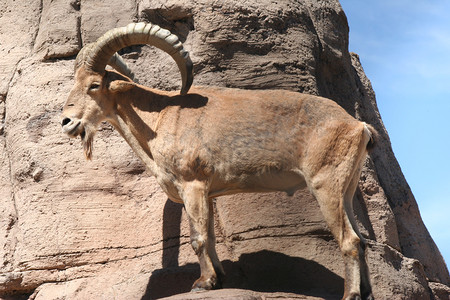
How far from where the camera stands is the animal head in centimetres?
918

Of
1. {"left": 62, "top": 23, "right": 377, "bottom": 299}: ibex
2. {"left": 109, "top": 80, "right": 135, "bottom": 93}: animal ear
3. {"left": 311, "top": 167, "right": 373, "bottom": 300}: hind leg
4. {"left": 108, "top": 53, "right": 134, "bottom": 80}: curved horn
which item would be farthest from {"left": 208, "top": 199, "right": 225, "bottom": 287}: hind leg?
{"left": 108, "top": 53, "right": 134, "bottom": 80}: curved horn

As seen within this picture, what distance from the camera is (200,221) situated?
8.85m

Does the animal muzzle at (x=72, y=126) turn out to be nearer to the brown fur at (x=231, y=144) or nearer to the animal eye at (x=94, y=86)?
the brown fur at (x=231, y=144)

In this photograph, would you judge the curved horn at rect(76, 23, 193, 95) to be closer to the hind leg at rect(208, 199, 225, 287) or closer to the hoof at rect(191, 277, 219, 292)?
the hind leg at rect(208, 199, 225, 287)

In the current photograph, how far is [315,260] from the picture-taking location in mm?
9797

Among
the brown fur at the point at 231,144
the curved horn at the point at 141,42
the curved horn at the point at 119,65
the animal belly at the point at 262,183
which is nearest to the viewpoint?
the brown fur at the point at 231,144

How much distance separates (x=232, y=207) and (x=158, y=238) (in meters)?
1.11

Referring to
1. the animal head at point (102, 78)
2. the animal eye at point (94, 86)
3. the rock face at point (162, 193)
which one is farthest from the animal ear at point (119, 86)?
the rock face at point (162, 193)

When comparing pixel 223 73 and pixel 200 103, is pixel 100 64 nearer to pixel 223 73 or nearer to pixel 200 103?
pixel 200 103

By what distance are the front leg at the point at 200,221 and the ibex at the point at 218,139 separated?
0.01 meters

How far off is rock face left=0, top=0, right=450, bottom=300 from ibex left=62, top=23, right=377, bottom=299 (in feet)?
3.21

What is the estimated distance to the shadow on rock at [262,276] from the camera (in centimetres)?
969

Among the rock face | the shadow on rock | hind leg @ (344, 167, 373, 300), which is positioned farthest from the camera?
the rock face

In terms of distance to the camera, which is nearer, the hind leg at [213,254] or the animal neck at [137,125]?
the hind leg at [213,254]
